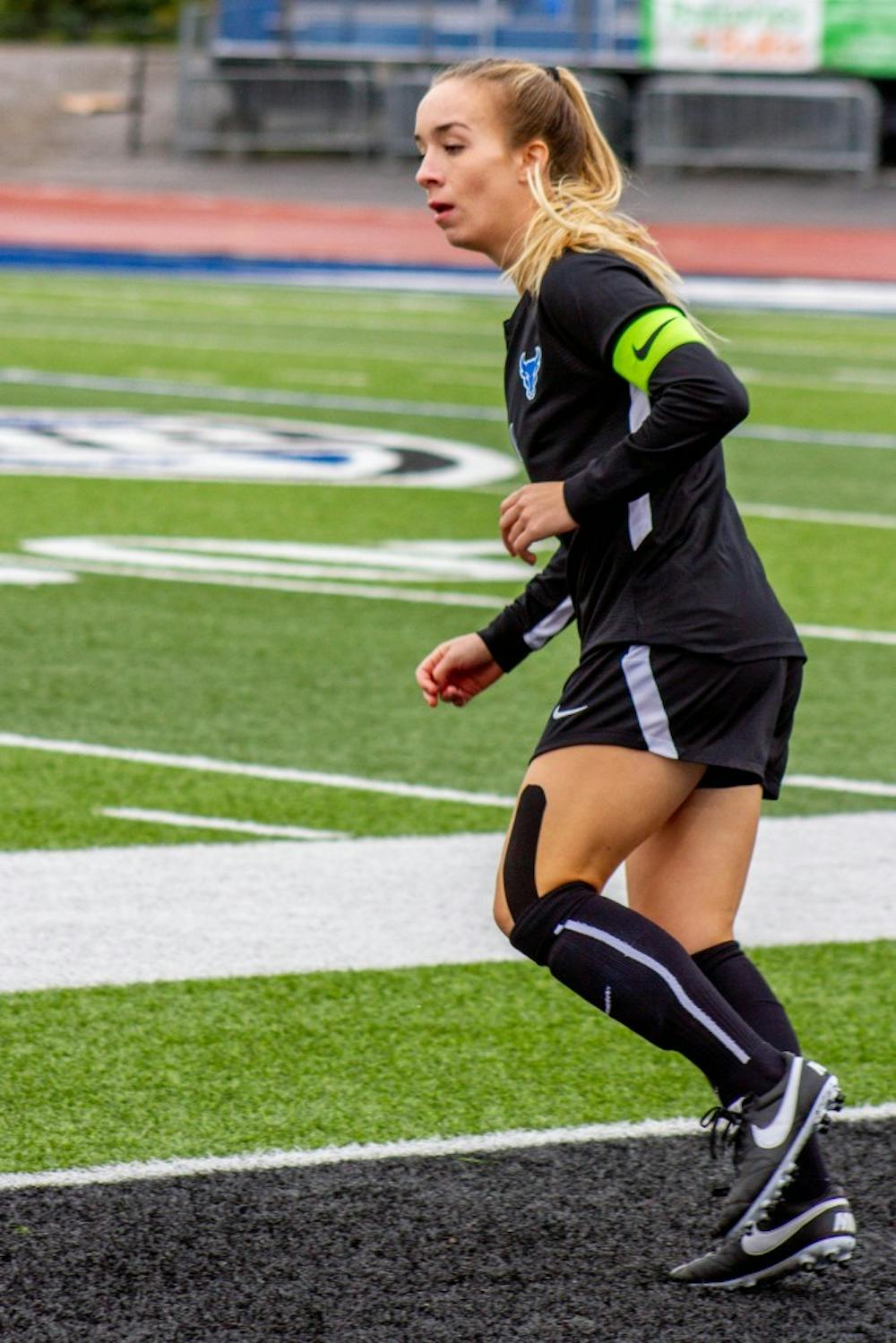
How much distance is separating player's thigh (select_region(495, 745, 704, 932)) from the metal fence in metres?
34.0

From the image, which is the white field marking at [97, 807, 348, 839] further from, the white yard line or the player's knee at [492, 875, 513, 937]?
the player's knee at [492, 875, 513, 937]

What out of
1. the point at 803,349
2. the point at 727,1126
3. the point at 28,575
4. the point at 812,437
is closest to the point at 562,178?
the point at 727,1126

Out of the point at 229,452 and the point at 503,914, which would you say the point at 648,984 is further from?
the point at 229,452

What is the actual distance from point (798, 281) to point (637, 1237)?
955 inches

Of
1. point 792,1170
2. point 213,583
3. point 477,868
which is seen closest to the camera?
point 792,1170

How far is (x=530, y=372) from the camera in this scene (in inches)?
138

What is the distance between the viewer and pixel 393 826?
6.10 metres

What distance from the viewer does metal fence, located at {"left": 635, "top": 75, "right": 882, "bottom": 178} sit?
119 feet

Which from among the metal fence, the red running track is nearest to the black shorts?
the red running track

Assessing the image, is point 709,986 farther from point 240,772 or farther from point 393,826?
point 240,772

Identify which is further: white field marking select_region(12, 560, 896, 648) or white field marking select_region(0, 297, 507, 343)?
white field marking select_region(0, 297, 507, 343)

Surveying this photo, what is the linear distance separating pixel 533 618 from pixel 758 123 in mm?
34227

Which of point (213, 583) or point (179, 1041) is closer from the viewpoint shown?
point (179, 1041)

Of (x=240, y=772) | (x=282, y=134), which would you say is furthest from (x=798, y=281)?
(x=240, y=772)
